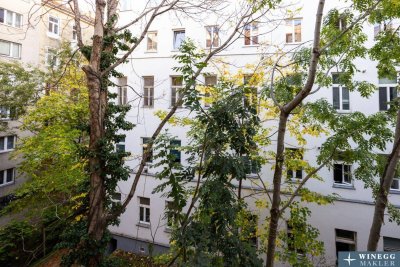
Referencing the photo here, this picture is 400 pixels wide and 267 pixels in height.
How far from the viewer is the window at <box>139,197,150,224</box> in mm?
14177

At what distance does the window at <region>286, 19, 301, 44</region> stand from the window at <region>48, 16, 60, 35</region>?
1845 cm

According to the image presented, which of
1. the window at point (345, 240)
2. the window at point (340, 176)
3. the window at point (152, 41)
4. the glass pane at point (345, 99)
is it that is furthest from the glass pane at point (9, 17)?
the window at point (345, 240)

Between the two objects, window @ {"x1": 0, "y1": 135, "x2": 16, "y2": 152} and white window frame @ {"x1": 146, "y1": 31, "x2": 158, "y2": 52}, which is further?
window @ {"x1": 0, "y1": 135, "x2": 16, "y2": 152}

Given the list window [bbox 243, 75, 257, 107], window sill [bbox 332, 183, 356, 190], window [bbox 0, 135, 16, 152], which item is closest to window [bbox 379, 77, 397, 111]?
window sill [bbox 332, 183, 356, 190]

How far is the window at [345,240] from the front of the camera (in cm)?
1061

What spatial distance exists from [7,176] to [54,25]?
12175 mm

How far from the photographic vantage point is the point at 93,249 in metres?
4.99

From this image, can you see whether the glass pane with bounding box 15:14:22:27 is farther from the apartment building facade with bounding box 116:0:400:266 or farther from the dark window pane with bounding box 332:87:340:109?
the dark window pane with bounding box 332:87:340:109

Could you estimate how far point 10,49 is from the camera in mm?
19016

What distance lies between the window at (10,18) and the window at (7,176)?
10284 millimetres

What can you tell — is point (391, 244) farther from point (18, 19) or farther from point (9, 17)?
point (18, 19)

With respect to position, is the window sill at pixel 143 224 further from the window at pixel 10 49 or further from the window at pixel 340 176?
the window at pixel 10 49

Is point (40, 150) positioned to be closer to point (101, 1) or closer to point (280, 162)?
point (101, 1)

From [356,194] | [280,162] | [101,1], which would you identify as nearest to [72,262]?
[280,162]
